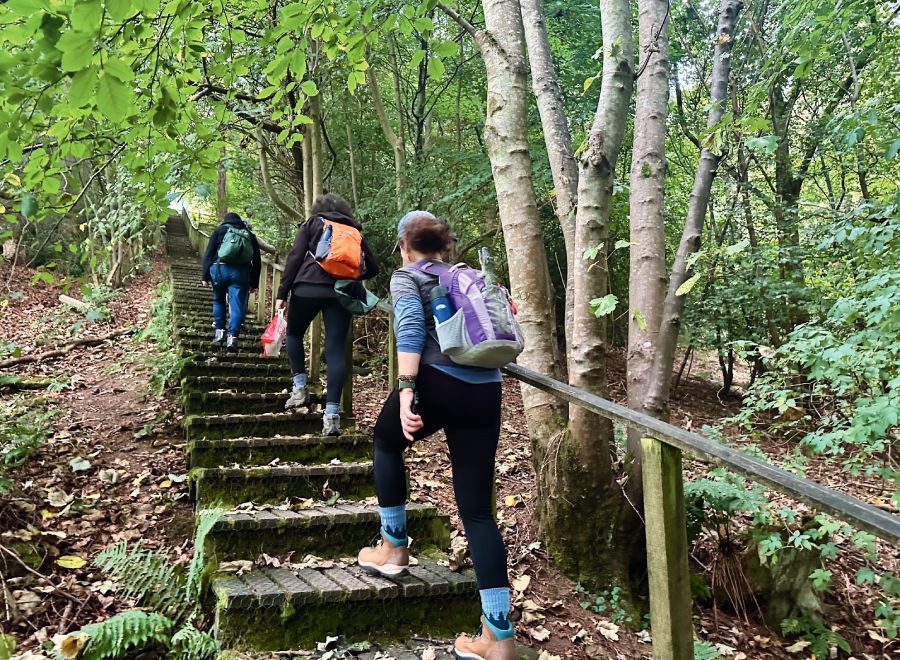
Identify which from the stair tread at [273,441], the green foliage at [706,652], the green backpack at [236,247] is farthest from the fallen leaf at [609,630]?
the green backpack at [236,247]

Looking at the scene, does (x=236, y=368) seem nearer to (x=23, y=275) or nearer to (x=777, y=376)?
(x=777, y=376)

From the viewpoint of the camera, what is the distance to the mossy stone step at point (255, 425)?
4.29 metres

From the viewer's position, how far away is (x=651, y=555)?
6.36ft

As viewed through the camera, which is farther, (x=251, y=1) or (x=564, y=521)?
(x=251, y=1)

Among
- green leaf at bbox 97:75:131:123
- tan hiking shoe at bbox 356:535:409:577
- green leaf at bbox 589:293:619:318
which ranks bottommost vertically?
tan hiking shoe at bbox 356:535:409:577

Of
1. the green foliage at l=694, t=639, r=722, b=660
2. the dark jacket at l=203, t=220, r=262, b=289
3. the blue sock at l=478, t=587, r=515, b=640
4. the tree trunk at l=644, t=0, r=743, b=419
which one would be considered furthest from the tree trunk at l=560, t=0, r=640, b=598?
the dark jacket at l=203, t=220, r=262, b=289

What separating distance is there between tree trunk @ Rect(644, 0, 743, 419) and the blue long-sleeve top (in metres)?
1.79

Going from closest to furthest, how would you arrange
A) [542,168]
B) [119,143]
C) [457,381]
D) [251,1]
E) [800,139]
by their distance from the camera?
[457,381], [119,143], [251,1], [542,168], [800,139]

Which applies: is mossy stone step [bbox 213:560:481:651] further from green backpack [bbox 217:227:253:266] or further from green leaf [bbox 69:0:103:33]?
green backpack [bbox 217:227:253:266]

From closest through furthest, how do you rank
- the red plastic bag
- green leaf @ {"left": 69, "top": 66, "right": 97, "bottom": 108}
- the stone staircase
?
green leaf @ {"left": 69, "top": 66, "right": 97, "bottom": 108} < the stone staircase < the red plastic bag

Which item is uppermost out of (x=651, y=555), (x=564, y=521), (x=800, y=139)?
(x=800, y=139)

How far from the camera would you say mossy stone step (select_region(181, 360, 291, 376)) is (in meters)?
5.39

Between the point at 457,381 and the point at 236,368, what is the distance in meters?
3.88

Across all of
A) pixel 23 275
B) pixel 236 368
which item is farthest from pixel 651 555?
pixel 23 275
